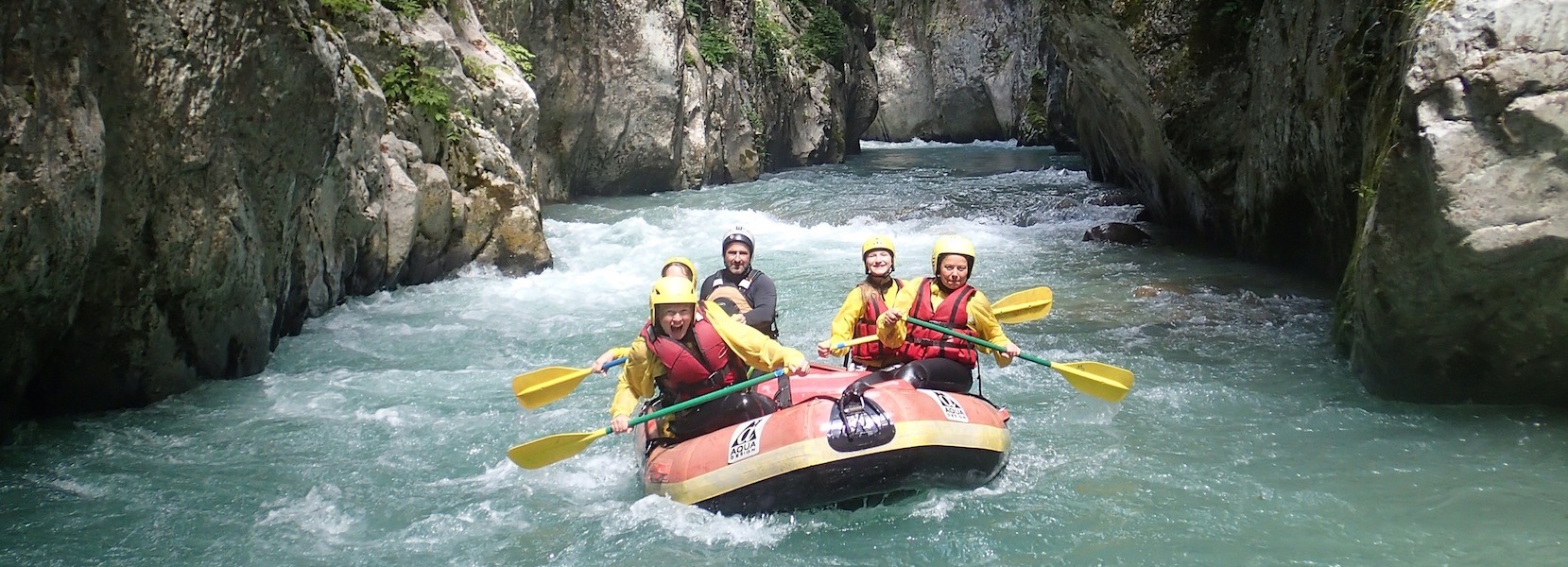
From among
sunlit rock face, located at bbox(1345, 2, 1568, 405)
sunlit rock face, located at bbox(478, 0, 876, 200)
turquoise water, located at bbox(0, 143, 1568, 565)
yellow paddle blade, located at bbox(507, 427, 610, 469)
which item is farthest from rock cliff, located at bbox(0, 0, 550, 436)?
sunlit rock face, located at bbox(478, 0, 876, 200)

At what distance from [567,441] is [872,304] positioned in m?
1.83

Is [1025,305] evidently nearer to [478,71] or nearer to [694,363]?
[694,363]

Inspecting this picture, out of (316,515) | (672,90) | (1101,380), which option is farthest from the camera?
(672,90)

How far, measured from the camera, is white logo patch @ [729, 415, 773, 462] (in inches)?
185

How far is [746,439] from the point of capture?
4.77m

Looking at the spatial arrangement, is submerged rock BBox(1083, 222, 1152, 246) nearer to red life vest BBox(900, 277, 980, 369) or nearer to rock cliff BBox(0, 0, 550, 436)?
red life vest BBox(900, 277, 980, 369)

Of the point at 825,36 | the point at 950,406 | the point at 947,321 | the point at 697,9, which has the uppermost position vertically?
the point at 697,9

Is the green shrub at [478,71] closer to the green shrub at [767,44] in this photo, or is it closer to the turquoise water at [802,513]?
the turquoise water at [802,513]

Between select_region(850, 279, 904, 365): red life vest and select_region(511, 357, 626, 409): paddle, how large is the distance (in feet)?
4.51

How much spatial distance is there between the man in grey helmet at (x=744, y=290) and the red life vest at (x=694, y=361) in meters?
1.08

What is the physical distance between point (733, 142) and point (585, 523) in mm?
17972

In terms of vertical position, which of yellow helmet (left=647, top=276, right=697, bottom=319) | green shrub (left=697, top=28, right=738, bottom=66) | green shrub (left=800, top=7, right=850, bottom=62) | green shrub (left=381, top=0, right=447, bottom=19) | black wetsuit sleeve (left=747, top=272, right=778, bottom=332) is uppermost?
green shrub (left=800, top=7, right=850, bottom=62)

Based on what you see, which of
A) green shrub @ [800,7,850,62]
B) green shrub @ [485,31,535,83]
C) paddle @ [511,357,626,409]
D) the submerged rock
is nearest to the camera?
paddle @ [511,357,626,409]

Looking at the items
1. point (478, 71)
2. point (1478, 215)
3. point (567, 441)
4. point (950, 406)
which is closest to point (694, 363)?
point (567, 441)
